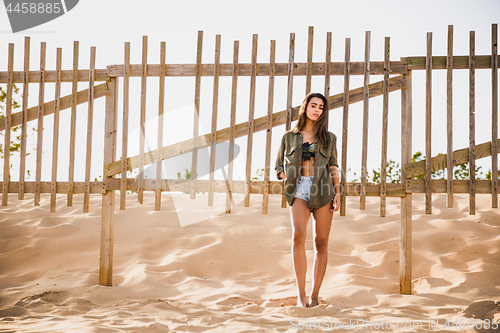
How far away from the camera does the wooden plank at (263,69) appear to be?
14.3 ft

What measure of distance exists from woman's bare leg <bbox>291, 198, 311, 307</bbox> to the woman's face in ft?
2.63

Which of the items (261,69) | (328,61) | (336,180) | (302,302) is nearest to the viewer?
(302,302)

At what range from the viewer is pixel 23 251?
18.8ft

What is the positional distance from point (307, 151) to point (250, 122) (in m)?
0.88

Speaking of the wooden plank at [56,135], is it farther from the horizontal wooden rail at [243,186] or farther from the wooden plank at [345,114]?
the wooden plank at [345,114]

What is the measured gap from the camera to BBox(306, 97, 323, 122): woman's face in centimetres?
387

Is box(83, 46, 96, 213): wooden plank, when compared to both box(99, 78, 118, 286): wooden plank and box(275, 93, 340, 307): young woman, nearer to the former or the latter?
box(99, 78, 118, 286): wooden plank

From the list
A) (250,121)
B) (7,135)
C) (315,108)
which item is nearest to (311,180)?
(315,108)

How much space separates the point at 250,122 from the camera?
445 centimetres

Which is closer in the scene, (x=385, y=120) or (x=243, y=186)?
(x=385, y=120)

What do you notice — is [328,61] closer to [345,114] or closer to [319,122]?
[345,114]

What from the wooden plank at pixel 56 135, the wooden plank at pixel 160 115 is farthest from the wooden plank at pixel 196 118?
the wooden plank at pixel 56 135

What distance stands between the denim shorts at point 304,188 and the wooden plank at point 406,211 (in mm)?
1197

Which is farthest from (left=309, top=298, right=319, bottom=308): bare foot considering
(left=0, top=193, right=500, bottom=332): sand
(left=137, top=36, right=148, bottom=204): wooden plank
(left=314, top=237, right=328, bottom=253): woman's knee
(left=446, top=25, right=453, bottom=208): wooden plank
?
(left=137, top=36, right=148, bottom=204): wooden plank
